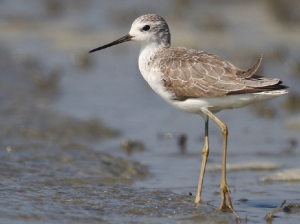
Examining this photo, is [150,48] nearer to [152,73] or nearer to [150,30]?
[150,30]

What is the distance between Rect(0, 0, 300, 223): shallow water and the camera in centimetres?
705

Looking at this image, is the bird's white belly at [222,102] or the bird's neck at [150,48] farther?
the bird's neck at [150,48]

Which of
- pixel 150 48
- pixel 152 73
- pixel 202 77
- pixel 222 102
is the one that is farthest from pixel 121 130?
pixel 222 102

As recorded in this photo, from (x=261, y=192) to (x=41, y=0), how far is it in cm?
1525

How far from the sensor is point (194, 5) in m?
21.5

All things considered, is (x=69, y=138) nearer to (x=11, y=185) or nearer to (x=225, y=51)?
→ (x=11, y=185)

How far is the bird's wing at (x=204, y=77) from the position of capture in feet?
22.3

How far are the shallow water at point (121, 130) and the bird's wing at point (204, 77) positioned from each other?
4.76 ft

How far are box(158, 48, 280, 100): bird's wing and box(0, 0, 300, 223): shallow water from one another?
4.76ft

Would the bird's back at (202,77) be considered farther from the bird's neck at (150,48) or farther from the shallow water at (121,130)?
the shallow water at (121,130)

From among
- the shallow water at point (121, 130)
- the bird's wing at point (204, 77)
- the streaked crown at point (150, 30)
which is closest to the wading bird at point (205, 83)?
the bird's wing at point (204, 77)

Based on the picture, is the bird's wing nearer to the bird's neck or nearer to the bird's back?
the bird's back

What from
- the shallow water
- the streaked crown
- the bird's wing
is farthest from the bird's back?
the shallow water

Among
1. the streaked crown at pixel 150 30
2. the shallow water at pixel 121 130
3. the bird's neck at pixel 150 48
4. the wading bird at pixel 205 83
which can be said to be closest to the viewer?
the wading bird at pixel 205 83
